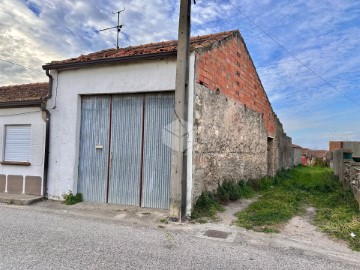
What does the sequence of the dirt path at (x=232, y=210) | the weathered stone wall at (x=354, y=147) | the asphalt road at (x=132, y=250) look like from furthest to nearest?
the weathered stone wall at (x=354, y=147) < the dirt path at (x=232, y=210) < the asphalt road at (x=132, y=250)

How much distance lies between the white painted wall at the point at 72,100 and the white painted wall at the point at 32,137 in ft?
1.38

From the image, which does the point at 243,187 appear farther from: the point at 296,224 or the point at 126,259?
the point at 126,259

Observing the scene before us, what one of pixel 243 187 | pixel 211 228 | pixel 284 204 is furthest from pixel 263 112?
pixel 211 228

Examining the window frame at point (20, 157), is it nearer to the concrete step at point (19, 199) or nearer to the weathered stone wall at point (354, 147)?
the concrete step at point (19, 199)

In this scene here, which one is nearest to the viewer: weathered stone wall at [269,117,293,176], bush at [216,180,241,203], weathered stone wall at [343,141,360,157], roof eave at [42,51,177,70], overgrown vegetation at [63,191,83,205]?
roof eave at [42,51,177,70]

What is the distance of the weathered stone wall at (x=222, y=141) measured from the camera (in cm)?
721

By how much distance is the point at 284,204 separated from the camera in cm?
794

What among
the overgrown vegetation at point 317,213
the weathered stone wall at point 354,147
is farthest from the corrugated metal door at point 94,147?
the weathered stone wall at point 354,147

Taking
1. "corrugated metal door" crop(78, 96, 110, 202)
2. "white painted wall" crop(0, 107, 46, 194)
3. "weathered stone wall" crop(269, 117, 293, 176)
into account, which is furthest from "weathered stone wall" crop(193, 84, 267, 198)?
"white painted wall" crop(0, 107, 46, 194)

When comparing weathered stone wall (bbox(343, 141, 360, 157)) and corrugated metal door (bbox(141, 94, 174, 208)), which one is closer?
corrugated metal door (bbox(141, 94, 174, 208))

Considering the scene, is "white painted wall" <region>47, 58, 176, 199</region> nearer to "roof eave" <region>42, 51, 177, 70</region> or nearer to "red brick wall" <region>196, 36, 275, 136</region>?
"roof eave" <region>42, 51, 177, 70</region>

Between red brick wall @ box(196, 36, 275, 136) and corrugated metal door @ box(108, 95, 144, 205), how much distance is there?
1.83 m

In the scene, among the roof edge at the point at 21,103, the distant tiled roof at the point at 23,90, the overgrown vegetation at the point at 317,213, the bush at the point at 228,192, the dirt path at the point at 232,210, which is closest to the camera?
the overgrown vegetation at the point at 317,213

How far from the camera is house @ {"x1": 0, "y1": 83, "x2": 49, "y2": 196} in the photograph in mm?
8656
